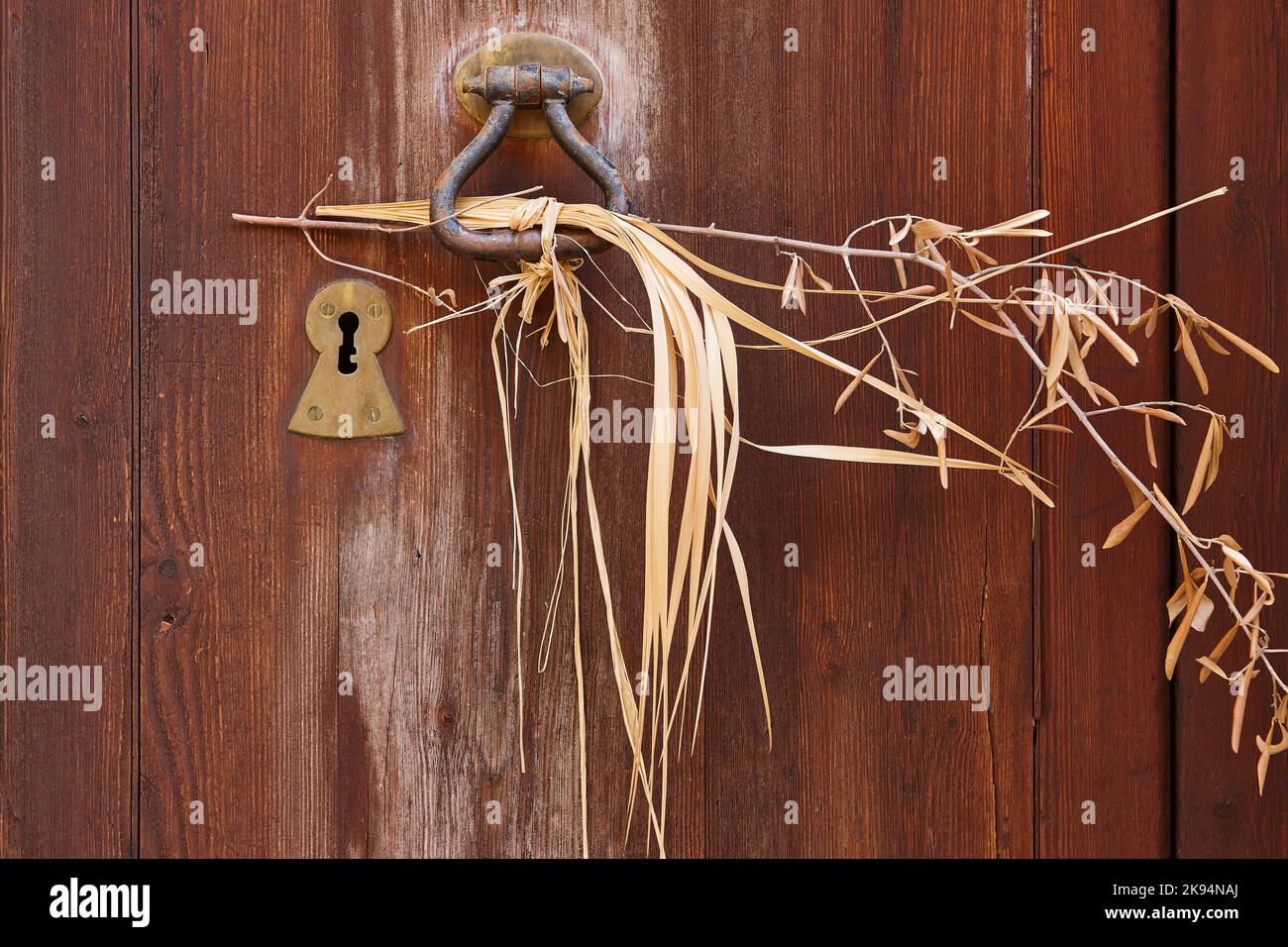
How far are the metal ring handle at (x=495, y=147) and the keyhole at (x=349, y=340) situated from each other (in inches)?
4.2

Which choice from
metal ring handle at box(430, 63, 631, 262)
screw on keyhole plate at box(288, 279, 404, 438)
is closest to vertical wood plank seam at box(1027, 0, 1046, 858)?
metal ring handle at box(430, 63, 631, 262)

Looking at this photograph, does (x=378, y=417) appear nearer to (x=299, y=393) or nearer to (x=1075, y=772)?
(x=299, y=393)

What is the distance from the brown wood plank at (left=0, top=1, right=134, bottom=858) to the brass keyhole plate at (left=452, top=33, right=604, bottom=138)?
25cm

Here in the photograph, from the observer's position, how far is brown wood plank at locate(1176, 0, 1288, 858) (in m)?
0.69

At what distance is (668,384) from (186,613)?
410 mm

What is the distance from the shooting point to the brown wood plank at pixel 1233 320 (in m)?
0.69

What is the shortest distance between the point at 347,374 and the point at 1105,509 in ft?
1.89

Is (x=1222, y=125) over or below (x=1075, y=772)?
over

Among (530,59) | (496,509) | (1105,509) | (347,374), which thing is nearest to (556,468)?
(496,509)

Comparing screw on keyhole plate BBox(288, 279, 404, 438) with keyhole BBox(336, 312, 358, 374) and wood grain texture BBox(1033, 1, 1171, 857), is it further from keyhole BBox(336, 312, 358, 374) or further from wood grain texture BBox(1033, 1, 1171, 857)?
wood grain texture BBox(1033, 1, 1171, 857)

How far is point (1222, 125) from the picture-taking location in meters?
0.69

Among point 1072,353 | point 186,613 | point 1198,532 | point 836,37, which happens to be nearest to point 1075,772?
point 1198,532

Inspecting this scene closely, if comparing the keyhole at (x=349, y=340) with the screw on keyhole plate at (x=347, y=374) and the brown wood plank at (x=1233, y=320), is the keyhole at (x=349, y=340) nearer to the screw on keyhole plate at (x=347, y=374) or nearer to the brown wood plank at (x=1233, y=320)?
the screw on keyhole plate at (x=347, y=374)

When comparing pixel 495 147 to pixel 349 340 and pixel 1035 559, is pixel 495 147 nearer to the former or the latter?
pixel 349 340
